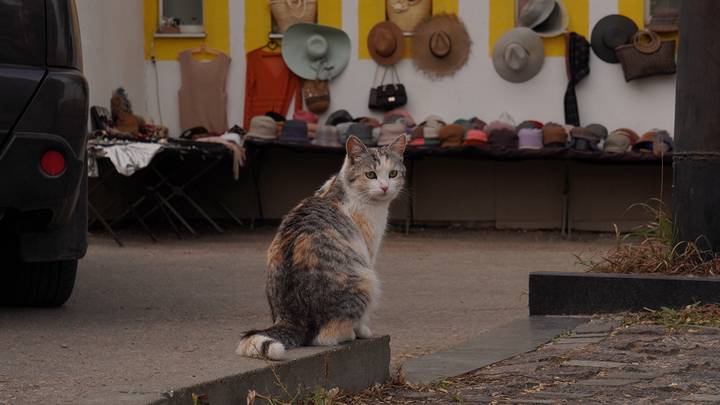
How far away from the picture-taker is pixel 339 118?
46.4ft

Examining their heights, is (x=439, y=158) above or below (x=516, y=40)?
below

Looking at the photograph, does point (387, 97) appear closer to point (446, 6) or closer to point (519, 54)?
point (446, 6)

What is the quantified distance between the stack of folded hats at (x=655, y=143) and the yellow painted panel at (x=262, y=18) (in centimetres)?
365

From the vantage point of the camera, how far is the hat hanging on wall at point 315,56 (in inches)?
571

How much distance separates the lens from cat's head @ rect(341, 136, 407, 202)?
18.5ft

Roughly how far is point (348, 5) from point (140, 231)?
3463 mm

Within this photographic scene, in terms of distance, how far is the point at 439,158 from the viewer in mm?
14492

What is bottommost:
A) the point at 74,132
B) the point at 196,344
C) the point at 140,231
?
the point at 140,231

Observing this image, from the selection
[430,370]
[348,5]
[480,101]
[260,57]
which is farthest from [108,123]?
Result: [430,370]

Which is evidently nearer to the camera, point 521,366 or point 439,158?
point 521,366

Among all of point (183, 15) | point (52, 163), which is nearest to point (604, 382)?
point (52, 163)

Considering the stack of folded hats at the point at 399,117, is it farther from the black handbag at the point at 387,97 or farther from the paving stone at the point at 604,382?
the paving stone at the point at 604,382

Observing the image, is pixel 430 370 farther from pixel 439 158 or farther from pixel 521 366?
pixel 439 158

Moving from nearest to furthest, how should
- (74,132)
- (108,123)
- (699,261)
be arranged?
(74,132) < (699,261) < (108,123)
